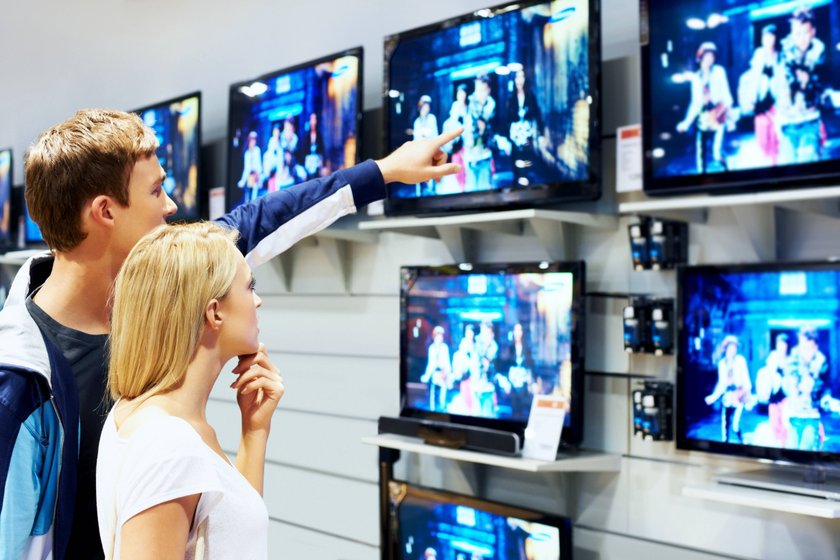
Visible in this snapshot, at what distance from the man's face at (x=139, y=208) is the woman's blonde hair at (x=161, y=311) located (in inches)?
10.0

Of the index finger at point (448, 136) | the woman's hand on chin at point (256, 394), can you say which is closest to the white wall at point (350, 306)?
the index finger at point (448, 136)

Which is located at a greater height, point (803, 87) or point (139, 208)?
point (803, 87)

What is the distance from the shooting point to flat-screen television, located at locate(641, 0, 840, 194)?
2.26 meters

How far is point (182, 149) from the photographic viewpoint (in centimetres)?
420

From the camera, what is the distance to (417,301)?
3.19 metres

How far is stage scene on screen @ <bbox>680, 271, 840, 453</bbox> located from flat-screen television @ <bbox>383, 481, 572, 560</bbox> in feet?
1.91

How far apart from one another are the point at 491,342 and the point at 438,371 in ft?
0.85

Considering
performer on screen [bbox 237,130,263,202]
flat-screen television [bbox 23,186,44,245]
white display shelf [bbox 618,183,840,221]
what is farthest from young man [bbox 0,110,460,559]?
flat-screen television [bbox 23,186,44,245]

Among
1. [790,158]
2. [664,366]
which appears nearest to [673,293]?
[664,366]

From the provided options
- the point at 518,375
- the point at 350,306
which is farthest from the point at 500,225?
the point at 350,306

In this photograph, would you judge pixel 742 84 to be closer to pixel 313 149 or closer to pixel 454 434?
pixel 454 434

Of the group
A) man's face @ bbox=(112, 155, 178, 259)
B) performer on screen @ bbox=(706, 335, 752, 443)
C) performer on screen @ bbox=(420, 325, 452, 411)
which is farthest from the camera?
performer on screen @ bbox=(420, 325, 452, 411)

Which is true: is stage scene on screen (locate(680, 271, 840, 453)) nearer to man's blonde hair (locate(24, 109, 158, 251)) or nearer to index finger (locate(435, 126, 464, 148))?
index finger (locate(435, 126, 464, 148))

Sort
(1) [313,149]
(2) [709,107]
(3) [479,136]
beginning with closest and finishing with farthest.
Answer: (2) [709,107] → (3) [479,136] → (1) [313,149]
